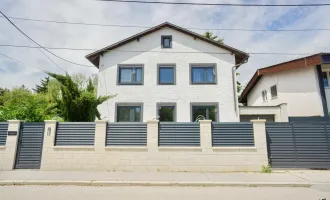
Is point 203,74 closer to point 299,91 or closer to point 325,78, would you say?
point 299,91

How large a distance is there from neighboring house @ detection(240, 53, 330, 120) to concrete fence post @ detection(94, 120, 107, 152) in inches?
415

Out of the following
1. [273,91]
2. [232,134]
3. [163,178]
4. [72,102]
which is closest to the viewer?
[163,178]

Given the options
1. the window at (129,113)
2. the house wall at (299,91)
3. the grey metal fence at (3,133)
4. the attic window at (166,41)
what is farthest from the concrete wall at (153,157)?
the attic window at (166,41)

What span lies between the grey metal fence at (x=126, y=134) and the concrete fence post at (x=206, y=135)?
2.36 metres

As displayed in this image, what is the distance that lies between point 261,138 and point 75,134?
7715 millimetres

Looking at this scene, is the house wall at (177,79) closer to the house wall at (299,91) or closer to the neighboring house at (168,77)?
the neighboring house at (168,77)

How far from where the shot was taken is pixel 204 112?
13430 millimetres

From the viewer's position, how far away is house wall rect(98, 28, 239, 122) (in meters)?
13.4

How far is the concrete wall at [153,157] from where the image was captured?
815cm

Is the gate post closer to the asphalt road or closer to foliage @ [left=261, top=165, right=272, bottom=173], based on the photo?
the asphalt road

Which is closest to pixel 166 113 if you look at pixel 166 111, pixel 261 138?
pixel 166 111

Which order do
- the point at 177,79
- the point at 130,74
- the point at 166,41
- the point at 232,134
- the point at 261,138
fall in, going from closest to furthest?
the point at 261,138 < the point at 232,134 < the point at 177,79 < the point at 130,74 < the point at 166,41

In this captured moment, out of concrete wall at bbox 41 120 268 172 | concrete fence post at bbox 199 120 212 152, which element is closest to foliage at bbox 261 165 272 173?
concrete wall at bbox 41 120 268 172

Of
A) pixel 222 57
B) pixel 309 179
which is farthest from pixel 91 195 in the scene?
pixel 222 57
